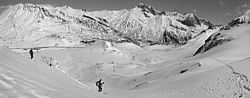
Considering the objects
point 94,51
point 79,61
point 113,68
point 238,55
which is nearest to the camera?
point 238,55

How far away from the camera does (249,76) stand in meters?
20.4

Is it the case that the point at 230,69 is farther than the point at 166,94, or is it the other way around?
the point at 230,69

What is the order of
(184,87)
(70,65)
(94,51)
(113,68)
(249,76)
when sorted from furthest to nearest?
1. (94,51)
2. (70,65)
3. (113,68)
4. (184,87)
5. (249,76)

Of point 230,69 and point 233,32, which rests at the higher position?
point 233,32

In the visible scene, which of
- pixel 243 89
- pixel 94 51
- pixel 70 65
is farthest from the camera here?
pixel 94 51

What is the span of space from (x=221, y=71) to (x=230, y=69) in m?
0.73

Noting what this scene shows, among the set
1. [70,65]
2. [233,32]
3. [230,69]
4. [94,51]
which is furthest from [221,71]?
[94,51]

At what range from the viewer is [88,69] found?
223ft

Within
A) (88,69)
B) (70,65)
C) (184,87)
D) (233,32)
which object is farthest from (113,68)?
(184,87)

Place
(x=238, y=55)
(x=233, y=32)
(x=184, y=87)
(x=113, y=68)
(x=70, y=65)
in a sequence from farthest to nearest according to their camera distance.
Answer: (x=70, y=65) < (x=113, y=68) < (x=233, y=32) < (x=238, y=55) < (x=184, y=87)

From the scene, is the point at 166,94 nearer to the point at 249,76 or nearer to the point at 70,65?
the point at 249,76

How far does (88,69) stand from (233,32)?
32527mm

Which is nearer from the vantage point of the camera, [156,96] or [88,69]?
[156,96]

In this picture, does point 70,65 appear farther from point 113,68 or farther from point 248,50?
point 248,50
